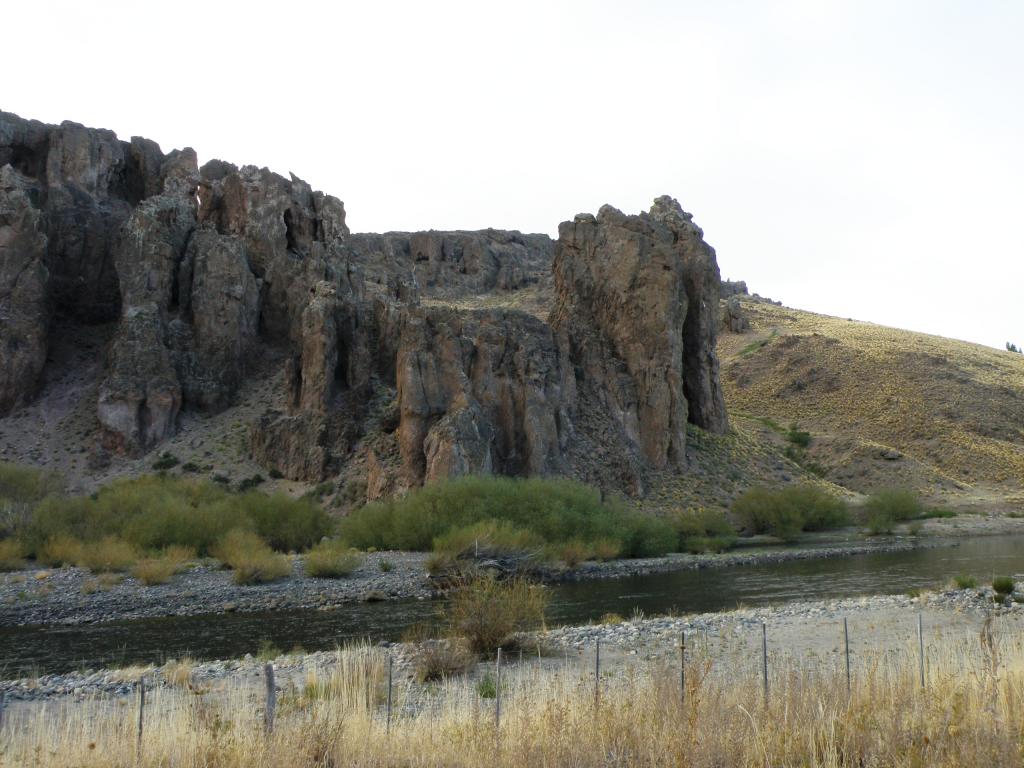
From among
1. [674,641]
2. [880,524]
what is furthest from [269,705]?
[880,524]

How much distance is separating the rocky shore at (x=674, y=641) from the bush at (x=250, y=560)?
633 inches

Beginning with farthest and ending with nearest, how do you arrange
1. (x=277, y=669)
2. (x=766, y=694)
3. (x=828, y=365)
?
(x=828, y=365) < (x=277, y=669) < (x=766, y=694)

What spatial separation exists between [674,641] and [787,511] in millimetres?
46209

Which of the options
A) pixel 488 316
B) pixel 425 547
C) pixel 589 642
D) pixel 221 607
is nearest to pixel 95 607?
pixel 221 607

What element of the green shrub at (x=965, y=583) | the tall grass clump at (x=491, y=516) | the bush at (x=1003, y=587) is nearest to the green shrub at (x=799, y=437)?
the tall grass clump at (x=491, y=516)

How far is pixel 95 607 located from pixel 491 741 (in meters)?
30.7

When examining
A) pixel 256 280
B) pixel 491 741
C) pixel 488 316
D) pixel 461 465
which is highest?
pixel 256 280

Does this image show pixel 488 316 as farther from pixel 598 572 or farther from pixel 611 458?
pixel 598 572

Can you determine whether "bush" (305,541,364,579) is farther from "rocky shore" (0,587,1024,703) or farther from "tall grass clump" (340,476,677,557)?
"rocky shore" (0,587,1024,703)

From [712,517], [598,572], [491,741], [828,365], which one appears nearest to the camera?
[491,741]

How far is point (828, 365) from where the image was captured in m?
119

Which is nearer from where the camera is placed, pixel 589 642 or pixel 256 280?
pixel 589 642

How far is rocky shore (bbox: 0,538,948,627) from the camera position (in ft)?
114

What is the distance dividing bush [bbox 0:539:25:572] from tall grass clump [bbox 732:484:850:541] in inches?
1900
